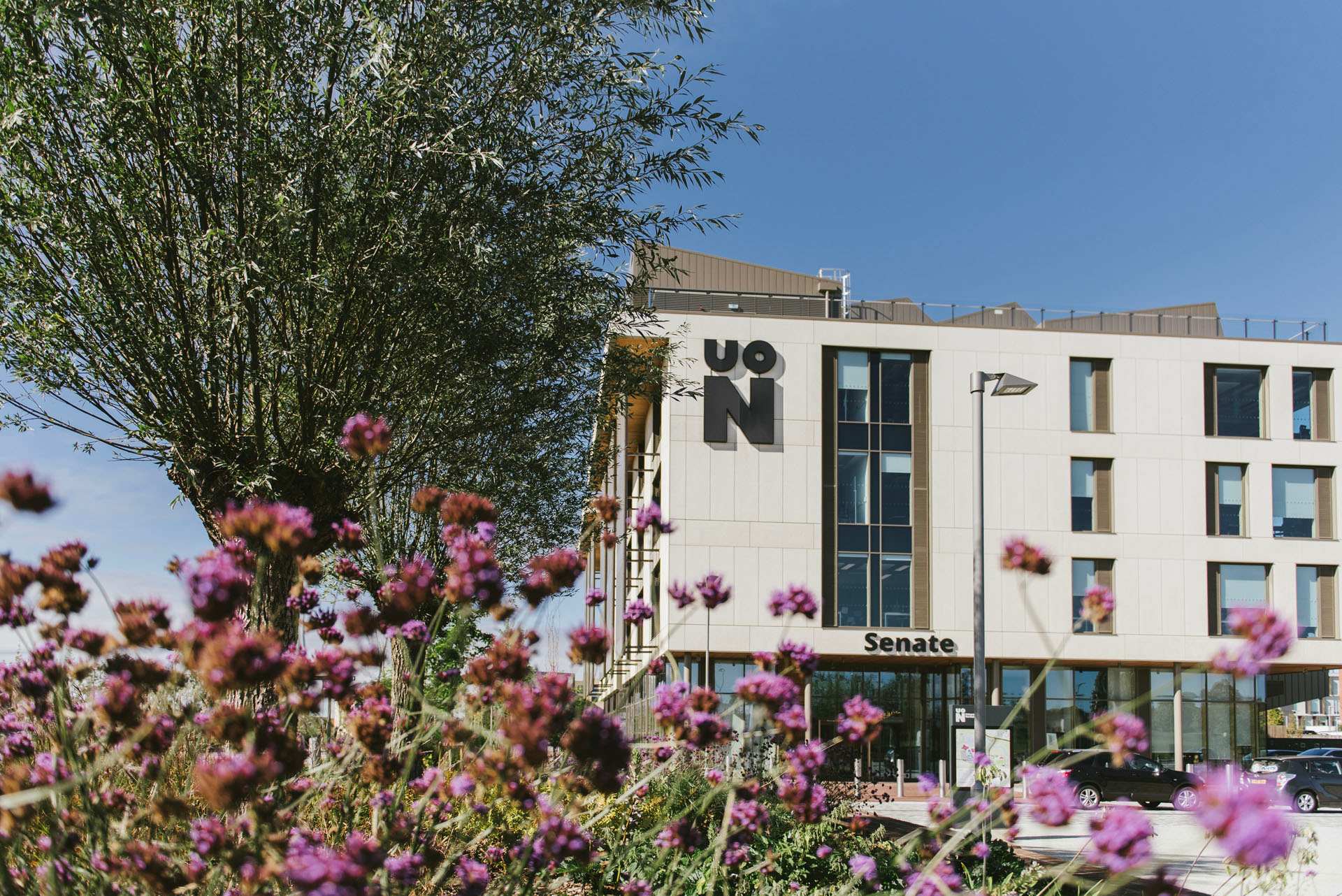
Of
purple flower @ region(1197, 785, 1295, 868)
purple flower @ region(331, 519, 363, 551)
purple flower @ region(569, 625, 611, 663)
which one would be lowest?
purple flower @ region(1197, 785, 1295, 868)

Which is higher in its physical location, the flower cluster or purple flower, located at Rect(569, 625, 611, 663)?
the flower cluster

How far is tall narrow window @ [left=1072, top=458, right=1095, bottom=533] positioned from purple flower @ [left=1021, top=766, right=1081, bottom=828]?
32582 millimetres

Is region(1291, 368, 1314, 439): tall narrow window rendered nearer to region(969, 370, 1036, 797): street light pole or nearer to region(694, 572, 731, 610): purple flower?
region(969, 370, 1036, 797): street light pole

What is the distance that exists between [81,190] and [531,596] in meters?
7.20

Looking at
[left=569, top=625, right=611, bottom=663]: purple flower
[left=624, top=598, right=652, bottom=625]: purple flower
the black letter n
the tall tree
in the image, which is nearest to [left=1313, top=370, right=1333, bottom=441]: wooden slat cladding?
the black letter n

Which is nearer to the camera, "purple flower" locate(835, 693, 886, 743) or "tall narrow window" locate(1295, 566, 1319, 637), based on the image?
"purple flower" locate(835, 693, 886, 743)

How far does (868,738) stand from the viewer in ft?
9.09

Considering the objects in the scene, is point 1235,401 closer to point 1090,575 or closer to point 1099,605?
point 1090,575

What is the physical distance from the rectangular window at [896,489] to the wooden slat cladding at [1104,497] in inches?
229

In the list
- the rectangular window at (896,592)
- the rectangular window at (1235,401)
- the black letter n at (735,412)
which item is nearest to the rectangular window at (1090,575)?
the rectangular window at (896,592)

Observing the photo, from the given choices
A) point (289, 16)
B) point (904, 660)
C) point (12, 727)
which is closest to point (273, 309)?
point (289, 16)

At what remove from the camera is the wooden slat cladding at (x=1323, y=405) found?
34125 millimetres

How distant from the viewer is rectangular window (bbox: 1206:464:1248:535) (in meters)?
33.2

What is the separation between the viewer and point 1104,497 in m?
33.2
